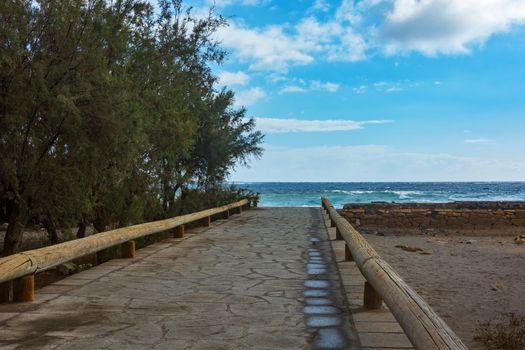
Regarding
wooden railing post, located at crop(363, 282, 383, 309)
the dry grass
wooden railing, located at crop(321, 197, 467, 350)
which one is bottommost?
the dry grass

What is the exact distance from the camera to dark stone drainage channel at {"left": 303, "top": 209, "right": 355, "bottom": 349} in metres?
4.14

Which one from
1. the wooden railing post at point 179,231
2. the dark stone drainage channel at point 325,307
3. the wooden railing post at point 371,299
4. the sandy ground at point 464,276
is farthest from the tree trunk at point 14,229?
the sandy ground at point 464,276

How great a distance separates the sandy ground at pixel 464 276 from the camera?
783cm

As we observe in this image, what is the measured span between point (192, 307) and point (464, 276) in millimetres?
8068

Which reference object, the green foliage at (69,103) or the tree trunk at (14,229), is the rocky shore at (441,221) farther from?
the tree trunk at (14,229)

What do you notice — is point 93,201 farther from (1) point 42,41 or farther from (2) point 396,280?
(2) point 396,280

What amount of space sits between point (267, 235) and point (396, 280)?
8.27 metres

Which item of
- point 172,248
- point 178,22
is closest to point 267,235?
point 172,248

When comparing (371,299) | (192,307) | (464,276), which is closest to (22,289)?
(192,307)

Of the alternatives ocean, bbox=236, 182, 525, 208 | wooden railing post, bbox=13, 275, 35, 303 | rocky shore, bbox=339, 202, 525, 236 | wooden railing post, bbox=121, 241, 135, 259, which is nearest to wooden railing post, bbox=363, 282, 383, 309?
wooden railing post, bbox=13, 275, 35, 303

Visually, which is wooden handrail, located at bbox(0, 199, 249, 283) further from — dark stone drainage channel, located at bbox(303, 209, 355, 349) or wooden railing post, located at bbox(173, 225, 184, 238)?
wooden railing post, located at bbox(173, 225, 184, 238)

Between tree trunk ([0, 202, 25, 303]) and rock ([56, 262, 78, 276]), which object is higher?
tree trunk ([0, 202, 25, 303])

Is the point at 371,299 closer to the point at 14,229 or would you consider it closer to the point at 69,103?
the point at 69,103

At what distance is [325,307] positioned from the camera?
5.25 m
